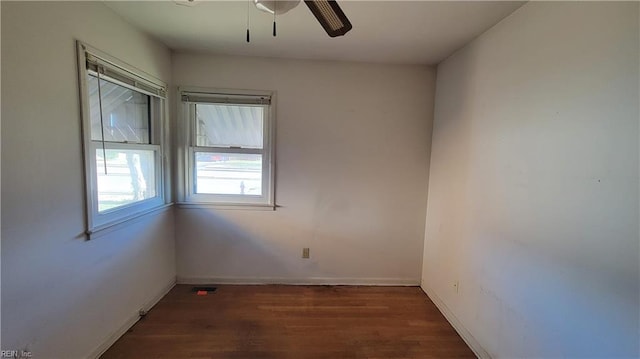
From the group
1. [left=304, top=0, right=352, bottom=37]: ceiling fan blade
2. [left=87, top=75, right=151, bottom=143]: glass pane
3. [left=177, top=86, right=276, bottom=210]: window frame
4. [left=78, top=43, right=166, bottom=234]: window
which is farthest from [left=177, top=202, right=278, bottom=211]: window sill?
[left=304, top=0, right=352, bottom=37]: ceiling fan blade

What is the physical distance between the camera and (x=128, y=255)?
2053 mm

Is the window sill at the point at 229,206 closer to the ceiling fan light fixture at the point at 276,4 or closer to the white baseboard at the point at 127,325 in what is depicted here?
the white baseboard at the point at 127,325

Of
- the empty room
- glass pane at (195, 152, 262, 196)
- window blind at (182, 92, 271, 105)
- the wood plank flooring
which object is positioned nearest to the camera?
the empty room

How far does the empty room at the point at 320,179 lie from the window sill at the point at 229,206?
0.02 meters

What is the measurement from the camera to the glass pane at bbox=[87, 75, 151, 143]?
1730 mm

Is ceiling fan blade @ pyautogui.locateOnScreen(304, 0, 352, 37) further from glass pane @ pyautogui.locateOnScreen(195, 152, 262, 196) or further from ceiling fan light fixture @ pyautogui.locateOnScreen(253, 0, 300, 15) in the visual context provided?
glass pane @ pyautogui.locateOnScreen(195, 152, 262, 196)

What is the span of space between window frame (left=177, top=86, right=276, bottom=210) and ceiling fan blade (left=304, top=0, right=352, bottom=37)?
1579 mm

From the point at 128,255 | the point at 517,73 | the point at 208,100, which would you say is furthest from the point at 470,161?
the point at 128,255

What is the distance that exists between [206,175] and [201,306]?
1.25 meters

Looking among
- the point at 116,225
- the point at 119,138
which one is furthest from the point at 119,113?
the point at 116,225

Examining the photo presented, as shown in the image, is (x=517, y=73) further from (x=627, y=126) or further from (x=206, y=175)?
(x=206, y=175)

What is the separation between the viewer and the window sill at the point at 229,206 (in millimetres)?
2703

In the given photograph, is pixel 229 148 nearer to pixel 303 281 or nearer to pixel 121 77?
pixel 121 77

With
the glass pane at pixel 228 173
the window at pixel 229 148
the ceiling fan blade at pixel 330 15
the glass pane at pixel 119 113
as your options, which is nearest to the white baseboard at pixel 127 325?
the window at pixel 229 148
